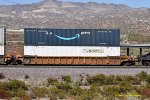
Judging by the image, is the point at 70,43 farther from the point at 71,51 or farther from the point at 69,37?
the point at 71,51

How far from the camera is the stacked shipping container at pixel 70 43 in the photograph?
46438 mm

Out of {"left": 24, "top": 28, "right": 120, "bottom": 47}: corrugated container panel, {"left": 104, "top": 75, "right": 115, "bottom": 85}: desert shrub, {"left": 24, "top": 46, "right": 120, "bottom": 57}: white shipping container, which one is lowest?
{"left": 104, "top": 75, "right": 115, "bottom": 85}: desert shrub

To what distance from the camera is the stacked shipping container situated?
46.4 m

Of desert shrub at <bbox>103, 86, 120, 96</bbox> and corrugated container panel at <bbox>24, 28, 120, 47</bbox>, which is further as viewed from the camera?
corrugated container panel at <bbox>24, 28, 120, 47</bbox>

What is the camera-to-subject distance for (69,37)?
46.9 m

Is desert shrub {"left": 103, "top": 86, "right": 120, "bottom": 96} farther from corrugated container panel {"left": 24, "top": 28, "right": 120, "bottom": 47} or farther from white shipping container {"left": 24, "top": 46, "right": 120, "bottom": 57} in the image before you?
corrugated container panel {"left": 24, "top": 28, "right": 120, "bottom": 47}

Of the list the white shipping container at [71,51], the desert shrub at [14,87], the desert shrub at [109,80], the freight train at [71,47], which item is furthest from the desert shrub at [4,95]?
the white shipping container at [71,51]

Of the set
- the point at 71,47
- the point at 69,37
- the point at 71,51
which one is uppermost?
the point at 69,37

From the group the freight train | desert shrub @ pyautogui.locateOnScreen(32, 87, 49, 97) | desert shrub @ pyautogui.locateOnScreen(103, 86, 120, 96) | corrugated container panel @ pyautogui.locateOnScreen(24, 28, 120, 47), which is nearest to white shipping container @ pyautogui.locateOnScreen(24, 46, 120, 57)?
the freight train

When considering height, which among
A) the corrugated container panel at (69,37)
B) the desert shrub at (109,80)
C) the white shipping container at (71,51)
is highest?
the corrugated container panel at (69,37)

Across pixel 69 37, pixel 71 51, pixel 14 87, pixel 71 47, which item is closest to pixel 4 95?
pixel 14 87

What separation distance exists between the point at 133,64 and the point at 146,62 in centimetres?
172

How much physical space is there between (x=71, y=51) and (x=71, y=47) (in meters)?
0.45

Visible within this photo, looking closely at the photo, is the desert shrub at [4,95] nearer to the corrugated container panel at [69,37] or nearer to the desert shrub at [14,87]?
the desert shrub at [14,87]
